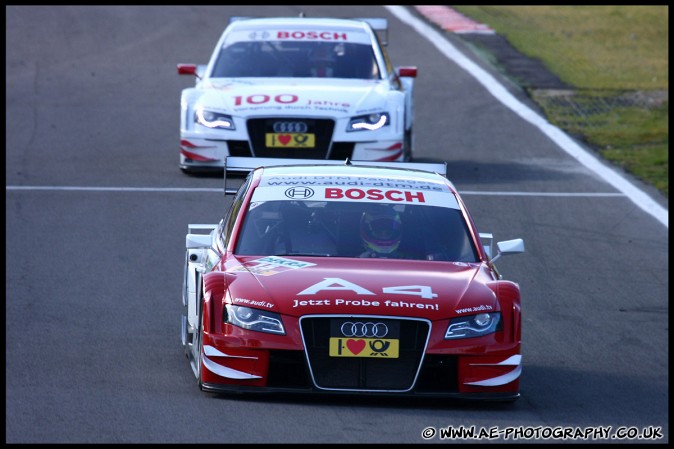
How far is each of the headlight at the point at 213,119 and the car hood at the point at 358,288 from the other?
21.4 ft

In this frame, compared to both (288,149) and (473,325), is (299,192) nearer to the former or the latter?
(473,325)

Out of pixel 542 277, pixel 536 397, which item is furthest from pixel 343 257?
pixel 542 277

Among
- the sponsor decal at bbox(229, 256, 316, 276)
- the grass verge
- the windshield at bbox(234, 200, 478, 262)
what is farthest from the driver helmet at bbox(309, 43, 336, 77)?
the sponsor decal at bbox(229, 256, 316, 276)

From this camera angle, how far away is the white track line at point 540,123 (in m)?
14.9

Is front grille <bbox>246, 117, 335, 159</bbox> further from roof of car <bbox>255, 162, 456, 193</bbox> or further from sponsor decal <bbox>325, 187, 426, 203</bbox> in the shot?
sponsor decal <bbox>325, 187, 426, 203</bbox>

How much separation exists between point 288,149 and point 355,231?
19.5 ft

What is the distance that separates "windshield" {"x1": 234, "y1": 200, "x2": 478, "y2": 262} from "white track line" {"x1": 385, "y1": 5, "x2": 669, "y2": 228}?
5538 mm

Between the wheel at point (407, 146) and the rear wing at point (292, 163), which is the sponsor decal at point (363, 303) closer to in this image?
the rear wing at point (292, 163)

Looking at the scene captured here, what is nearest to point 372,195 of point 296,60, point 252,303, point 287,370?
point 252,303

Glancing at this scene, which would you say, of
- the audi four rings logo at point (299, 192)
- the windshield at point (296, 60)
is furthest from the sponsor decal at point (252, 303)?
the windshield at point (296, 60)

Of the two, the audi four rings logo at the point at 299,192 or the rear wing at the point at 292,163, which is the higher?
the rear wing at the point at 292,163

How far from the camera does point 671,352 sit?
9.70 m

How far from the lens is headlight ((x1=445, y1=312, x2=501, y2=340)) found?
769cm

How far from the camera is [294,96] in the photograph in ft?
48.4
